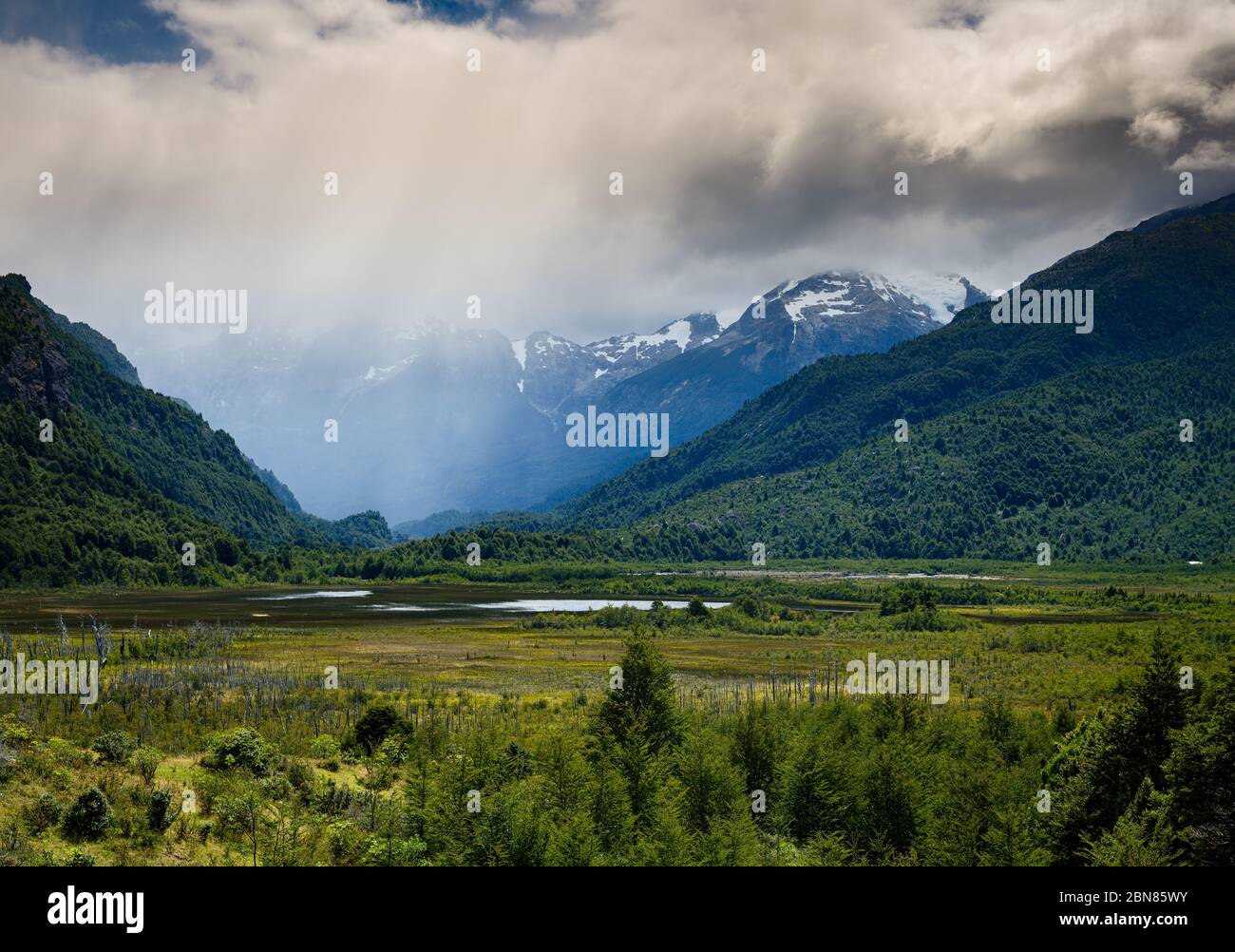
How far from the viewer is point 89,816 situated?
3675cm

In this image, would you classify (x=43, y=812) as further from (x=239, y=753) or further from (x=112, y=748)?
(x=239, y=753)

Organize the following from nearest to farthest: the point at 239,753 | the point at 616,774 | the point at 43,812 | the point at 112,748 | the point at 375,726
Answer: the point at 43,812 < the point at 616,774 < the point at 112,748 < the point at 239,753 < the point at 375,726

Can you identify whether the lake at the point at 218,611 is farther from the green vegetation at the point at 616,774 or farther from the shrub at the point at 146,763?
the shrub at the point at 146,763

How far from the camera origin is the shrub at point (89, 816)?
3647 cm

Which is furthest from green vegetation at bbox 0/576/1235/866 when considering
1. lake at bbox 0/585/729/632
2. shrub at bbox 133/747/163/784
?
lake at bbox 0/585/729/632

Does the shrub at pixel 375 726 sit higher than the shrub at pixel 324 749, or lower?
higher

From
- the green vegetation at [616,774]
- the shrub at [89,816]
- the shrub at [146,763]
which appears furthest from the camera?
the shrub at [146,763]

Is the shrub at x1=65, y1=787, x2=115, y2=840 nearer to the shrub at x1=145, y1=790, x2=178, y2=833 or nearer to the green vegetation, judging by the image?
the green vegetation

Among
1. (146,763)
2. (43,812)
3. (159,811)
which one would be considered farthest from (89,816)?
(146,763)

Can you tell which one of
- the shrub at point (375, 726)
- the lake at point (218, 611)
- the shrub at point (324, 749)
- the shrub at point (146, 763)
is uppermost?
the shrub at point (146, 763)

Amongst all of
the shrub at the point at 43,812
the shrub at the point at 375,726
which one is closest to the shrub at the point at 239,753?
the shrub at the point at 375,726

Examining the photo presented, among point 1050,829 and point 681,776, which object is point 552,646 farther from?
point 1050,829

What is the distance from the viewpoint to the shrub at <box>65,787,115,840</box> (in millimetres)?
36469

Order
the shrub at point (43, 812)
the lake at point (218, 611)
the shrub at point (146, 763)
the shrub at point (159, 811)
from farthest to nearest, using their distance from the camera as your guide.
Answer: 1. the lake at point (218, 611)
2. the shrub at point (146, 763)
3. the shrub at point (159, 811)
4. the shrub at point (43, 812)
